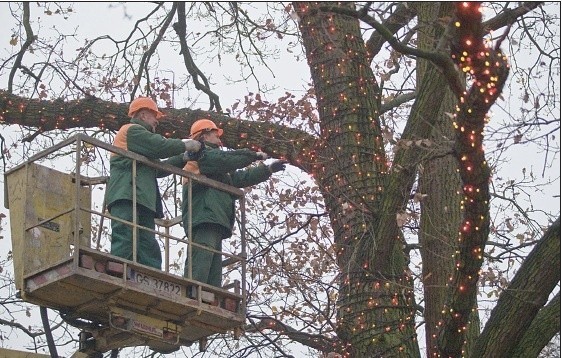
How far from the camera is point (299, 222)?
510 inches

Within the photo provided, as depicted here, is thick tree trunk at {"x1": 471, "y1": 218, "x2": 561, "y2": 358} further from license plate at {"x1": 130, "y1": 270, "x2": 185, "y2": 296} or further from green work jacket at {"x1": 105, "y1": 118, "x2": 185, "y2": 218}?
green work jacket at {"x1": 105, "y1": 118, "x2": 185, "y2": 218}

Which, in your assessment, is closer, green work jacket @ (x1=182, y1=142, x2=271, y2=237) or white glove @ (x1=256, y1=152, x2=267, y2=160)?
green work jacket @ (x1=182, y1=142, x2=271, y2=237)

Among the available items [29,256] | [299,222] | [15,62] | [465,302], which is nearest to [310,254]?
[299,222]

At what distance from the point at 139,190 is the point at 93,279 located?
1066 mm

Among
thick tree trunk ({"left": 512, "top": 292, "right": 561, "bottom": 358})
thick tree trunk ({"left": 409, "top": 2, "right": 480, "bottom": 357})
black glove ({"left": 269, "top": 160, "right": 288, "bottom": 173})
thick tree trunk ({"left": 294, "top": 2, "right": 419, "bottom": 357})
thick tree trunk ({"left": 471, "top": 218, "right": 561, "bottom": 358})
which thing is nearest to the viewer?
thick tree trunk ({"left": 471, "top": 218, "right": 561, "bottom": 358})

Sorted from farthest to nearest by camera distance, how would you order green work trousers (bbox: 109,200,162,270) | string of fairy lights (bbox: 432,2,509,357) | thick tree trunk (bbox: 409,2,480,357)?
thick tree trunk (bbox: 409,2,480,357), green work trousers (bbox: 109,200,162,270), string of fairy lights (bbox: 432,2,509,357)

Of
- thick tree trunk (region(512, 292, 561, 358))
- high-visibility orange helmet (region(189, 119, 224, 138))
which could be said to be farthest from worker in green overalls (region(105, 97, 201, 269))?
thick tree trunk (region(512, 292, 561, 358))

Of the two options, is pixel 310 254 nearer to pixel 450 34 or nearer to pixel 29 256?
pixel 29 256

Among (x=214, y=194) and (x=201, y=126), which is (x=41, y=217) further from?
(x=201, y=126)

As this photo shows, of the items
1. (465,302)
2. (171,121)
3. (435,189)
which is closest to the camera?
(465,302)

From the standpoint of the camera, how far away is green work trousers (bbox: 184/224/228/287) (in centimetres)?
1084

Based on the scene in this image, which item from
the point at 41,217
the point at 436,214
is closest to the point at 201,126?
the point at 41,217

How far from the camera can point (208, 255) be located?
10.9m

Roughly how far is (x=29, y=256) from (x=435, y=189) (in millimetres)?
3614
